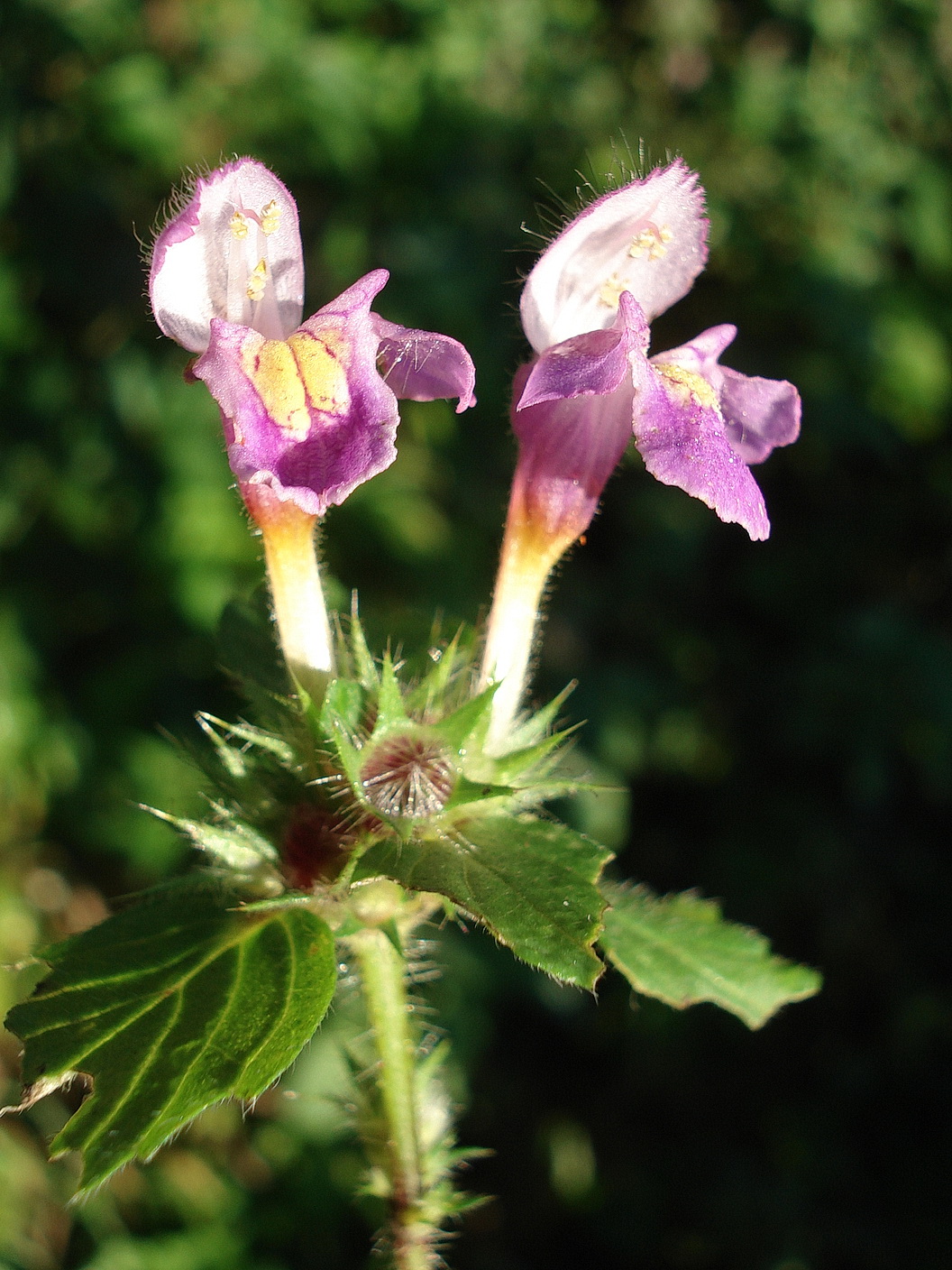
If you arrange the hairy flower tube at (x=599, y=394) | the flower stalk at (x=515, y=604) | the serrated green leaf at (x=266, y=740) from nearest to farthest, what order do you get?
1. the hairy flower tube at (x=599, y=394)
2. the serrated green leaf at (x=266, y=740)
3. the flower stalk at (x=515, y=604)

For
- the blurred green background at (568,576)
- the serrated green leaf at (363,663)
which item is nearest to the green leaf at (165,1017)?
the serrated green leaf at (363,663)

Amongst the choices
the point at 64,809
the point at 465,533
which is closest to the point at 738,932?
the point at 465,533

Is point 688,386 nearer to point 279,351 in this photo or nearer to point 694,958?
point 279,351

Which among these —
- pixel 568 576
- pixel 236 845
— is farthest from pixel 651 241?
pixel 568 576

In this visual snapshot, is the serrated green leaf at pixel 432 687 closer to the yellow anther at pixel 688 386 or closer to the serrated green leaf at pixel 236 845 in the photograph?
the serrated green leaf at pixel 236 845

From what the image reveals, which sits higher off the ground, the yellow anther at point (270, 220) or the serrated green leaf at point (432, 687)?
the yellow anther at point (270, 220)

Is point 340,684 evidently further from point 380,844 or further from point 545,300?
point 545,300
